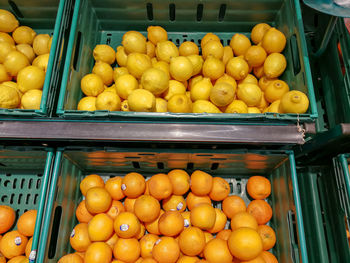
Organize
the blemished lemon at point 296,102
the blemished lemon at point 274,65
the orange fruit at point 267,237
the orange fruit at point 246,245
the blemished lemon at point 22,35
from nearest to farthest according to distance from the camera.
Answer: the orange fruit at point 246,245 < the blemished lemon at point 296,102 < the orange fruit at point 267,237 < the blemished lemon at point 274,65 < the blemished lemon at point 22,35

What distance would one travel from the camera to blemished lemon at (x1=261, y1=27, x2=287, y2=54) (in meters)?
1.69

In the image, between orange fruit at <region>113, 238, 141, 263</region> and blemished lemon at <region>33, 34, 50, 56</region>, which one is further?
blemished lemon at <region>33, 34, 50, 56</region>

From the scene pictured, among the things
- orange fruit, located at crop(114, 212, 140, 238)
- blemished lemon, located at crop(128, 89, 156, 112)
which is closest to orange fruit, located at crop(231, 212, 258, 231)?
orange fruit, located at crop(114, 212, 140, 238)

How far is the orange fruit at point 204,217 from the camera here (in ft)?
4.50

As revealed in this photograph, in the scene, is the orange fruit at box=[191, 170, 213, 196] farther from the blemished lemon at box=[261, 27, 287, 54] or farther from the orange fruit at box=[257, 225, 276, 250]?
the blemished lemon at box=[261, 27, 287, 54]

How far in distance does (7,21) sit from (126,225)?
1867mm

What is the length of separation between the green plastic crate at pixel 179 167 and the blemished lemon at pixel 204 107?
0.85ft

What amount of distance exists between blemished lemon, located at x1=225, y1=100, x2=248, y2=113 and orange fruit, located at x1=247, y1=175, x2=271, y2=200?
0.49 meters

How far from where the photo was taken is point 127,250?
1.34 m

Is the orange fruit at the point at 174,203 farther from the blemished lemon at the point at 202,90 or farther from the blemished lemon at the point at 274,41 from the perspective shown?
the blemished lemon at the point at 274,41

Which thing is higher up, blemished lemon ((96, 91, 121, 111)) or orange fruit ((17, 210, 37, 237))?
blemished lemon ((96, 91, 121, 111))

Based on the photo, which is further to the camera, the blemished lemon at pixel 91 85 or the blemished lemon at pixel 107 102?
the blemished lemon at pixel 91 85

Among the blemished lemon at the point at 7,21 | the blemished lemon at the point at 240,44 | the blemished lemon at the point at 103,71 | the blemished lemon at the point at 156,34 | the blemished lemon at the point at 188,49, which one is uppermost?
the blemished lemon at the point at 7,21

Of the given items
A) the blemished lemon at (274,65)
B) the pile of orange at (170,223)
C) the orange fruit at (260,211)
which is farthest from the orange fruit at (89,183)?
the blemished lemon at (274,65)
